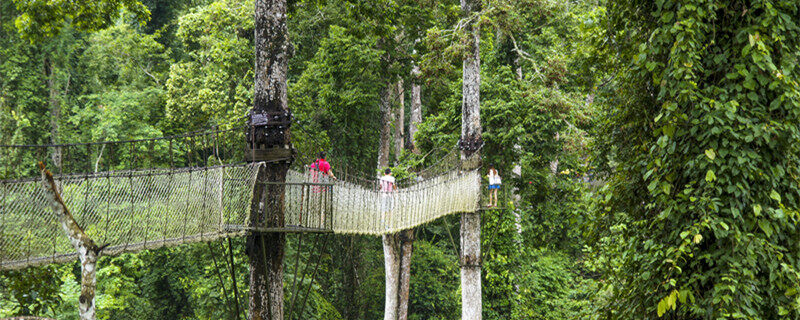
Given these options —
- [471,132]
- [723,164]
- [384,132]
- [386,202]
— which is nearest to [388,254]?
[384,132]

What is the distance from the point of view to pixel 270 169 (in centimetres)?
594

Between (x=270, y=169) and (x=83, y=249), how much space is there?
183 cm

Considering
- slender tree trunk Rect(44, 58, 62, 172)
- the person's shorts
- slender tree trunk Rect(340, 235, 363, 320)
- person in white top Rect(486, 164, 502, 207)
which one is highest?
slender tree trunk Rect(44, 58, 62, 172)

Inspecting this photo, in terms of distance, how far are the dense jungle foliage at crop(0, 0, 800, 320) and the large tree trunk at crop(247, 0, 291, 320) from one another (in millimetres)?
293

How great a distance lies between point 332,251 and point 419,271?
2094 millimetres

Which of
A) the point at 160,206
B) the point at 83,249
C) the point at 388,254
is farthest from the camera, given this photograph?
the point at 388,254

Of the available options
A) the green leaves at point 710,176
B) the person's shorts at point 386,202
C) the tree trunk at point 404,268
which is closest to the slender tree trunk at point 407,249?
the tree trunk at point 404,268

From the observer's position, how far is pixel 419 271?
17484 mm

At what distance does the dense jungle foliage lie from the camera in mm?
3812

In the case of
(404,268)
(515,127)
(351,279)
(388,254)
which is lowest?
(351,279)

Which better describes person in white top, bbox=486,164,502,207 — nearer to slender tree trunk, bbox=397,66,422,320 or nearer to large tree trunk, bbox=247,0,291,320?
slender tree trunk, bbox=397,66,422,320

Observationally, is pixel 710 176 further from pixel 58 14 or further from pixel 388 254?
pixel 388 254

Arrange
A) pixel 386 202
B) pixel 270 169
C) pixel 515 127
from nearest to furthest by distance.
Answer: pixel 270 169, pixel 386 202, pixel 515 127

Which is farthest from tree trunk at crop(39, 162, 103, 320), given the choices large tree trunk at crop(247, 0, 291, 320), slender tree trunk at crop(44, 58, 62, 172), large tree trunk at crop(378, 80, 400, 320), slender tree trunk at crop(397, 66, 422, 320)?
slender tree trunk at crop(44, 58, 62, 172)
